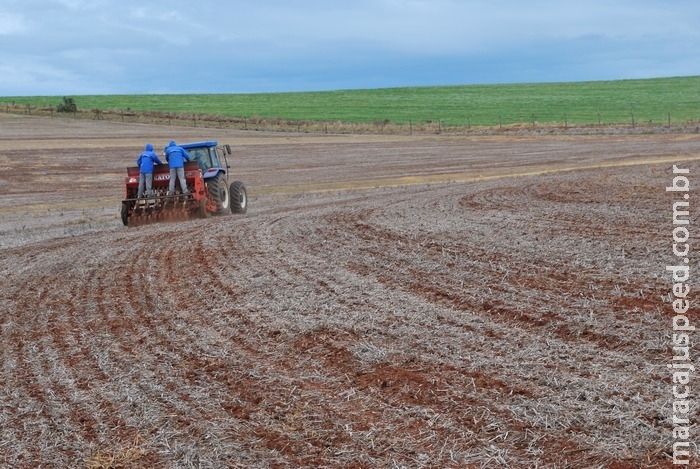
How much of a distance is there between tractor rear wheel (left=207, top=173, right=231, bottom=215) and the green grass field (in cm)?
5076

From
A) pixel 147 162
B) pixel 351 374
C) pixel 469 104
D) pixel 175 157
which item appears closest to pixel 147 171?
pixel 147 162

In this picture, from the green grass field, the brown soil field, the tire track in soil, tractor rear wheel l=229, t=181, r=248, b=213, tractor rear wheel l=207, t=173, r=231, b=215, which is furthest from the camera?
the green grass field

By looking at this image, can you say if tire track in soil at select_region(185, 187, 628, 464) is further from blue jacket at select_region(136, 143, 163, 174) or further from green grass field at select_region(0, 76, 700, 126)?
green grass field at select_region(0, 76, 700, 126)

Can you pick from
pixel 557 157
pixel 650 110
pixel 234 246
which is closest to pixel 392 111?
pixel 650 110

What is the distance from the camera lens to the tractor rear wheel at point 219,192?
2109 centimetres

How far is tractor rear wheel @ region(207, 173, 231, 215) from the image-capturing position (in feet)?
69.2

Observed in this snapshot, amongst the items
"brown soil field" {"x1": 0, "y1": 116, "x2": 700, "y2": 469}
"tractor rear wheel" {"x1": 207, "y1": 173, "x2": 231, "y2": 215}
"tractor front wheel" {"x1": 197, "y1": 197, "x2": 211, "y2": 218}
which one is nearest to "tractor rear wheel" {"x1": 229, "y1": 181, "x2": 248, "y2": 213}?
"tractor rear wheel" {"x1": 207, "y1": 173, "x2": 231, "y2": 215}

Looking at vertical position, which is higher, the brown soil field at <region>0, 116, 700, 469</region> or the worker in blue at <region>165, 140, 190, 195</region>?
the worker in blue at <region>165, 140, 190, 195</region>

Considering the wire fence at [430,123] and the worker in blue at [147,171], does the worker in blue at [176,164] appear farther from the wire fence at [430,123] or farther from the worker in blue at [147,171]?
the wire fence at [430,123]

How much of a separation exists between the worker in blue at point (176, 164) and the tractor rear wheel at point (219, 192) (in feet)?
3.67

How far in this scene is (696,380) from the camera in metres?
6.05

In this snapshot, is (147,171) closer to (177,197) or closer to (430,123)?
(177,197)

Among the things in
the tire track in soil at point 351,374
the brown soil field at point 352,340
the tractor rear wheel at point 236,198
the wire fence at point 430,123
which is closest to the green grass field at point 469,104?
the wire fence at point 430,123

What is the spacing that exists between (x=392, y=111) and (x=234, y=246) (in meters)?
74.7
